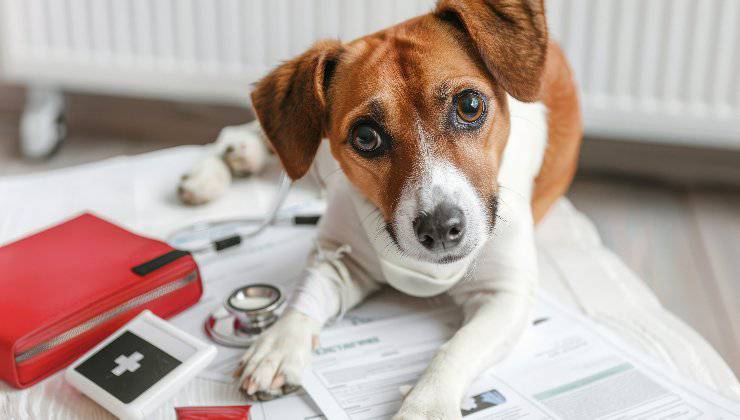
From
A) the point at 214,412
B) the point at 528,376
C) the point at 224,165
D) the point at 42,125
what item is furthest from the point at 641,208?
the point at 42,125

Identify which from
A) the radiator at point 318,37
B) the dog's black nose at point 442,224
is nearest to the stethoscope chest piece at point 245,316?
the dog's black nose at point 442,224

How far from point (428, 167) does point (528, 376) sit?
15.2 inches

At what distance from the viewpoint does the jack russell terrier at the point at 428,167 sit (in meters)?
1.19

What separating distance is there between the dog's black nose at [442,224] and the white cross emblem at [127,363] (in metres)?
0.49

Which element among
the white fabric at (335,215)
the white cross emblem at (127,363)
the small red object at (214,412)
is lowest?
the white fabric at (335,215)

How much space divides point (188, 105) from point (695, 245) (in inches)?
66.2

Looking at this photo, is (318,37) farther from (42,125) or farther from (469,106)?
(469,106)

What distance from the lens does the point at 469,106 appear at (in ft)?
4.03

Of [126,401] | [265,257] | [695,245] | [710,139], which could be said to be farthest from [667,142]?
[126,401]

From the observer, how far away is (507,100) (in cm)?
134

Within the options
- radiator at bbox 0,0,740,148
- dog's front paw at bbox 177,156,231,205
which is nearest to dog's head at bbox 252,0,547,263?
dog's front paw at bbox 177,156,231,205

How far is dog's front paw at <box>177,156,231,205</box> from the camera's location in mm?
1926

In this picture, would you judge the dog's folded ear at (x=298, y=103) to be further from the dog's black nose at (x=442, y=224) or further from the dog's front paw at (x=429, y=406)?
the dog's front paw at (x=429, y=406)

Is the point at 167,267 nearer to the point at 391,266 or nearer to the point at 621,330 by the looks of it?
the point at 391,266
